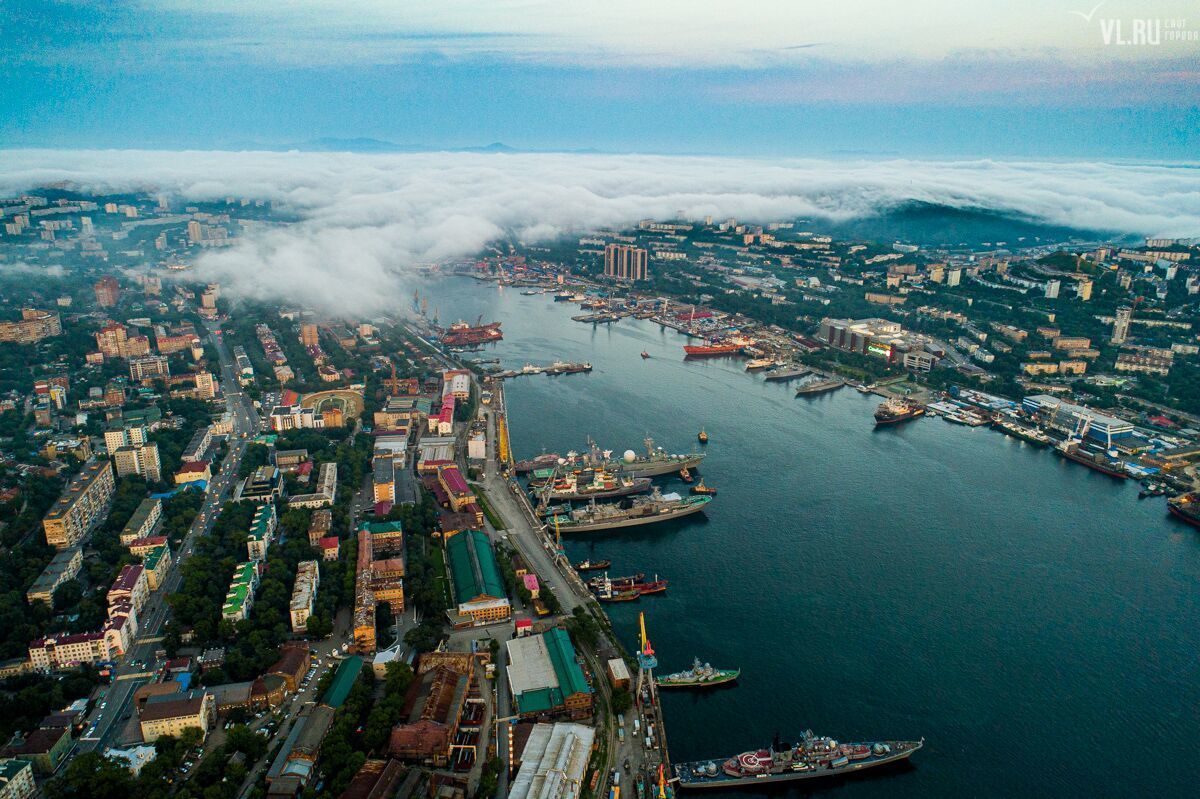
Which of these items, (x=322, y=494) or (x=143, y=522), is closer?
(x=143, y=522)

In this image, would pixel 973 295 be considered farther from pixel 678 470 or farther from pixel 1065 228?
pixel 678 470

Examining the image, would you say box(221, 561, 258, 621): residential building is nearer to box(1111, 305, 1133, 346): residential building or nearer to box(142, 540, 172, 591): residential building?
box(142, 540, 172, 591): residential building

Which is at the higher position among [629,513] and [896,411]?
[896,411]

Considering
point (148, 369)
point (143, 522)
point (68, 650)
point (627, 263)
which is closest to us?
point (68, 650)

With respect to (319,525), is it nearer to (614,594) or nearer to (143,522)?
(143,522)

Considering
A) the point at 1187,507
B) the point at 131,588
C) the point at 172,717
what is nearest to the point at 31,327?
the point at 131,588

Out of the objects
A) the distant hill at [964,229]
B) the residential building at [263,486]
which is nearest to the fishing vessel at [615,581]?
the residential building at [263,486]

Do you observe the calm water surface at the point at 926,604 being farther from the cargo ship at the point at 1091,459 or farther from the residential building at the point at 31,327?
the residential building at the point at 31,327
